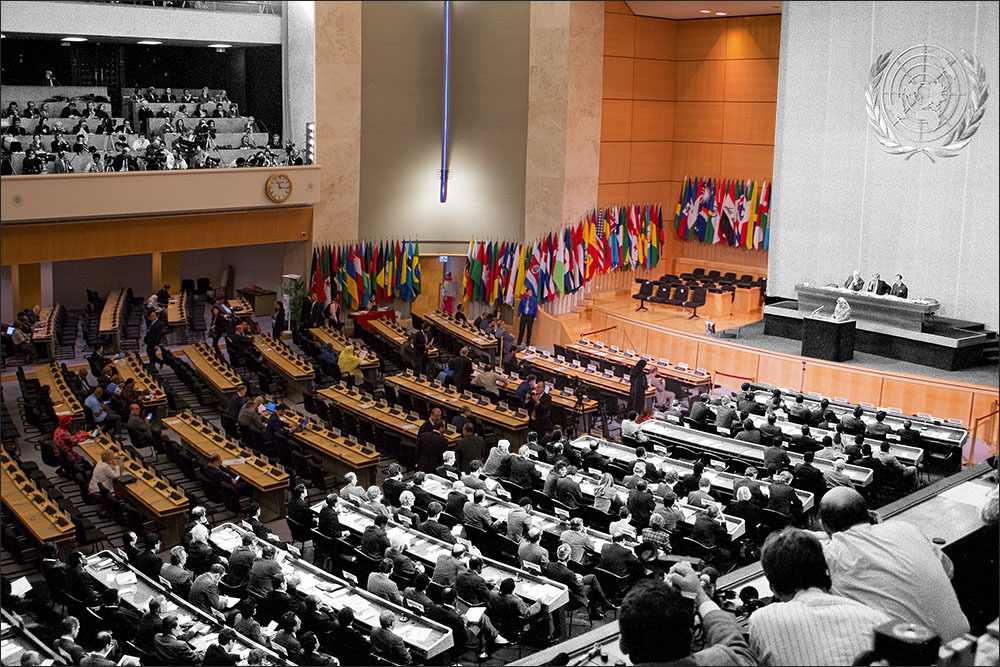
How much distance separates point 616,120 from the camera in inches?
996

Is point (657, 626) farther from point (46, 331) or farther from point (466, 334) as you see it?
point (46, 331)

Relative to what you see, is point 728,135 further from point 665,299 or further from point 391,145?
point 391,145

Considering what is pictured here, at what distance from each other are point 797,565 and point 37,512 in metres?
9.46

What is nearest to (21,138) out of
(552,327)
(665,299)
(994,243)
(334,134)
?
(334,134)

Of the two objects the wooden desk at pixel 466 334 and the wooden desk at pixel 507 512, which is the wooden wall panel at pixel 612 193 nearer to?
the wooden desk at pixel 466 334

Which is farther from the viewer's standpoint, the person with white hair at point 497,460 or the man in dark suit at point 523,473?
the person with white hair at point 497,460

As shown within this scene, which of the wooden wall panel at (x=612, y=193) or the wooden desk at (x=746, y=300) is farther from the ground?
the wooden wall panel at (x=612, y=193)

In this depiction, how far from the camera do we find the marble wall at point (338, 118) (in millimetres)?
22703

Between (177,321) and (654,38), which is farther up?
(654,38)

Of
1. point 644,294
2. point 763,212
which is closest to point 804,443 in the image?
point 644,294

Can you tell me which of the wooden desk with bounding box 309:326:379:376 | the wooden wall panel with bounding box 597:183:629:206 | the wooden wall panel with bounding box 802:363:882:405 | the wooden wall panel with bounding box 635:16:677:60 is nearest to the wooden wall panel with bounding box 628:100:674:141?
the wooden wall panel with bounding box 635:16:677:60

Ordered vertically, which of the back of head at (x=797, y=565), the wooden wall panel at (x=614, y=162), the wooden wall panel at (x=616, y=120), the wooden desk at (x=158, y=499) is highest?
the wooden wall panel at (x=616, y=120)

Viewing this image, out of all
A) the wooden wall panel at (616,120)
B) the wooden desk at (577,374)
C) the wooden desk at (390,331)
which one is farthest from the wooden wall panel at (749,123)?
the wooden desk at (390,331)

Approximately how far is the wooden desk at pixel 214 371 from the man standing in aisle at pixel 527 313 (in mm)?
7187
